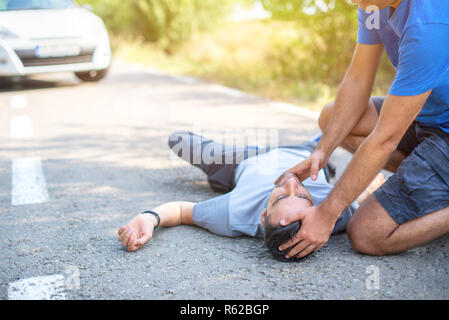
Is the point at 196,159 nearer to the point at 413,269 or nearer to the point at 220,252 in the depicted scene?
the point at 220,252

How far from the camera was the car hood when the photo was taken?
7125 millimetres

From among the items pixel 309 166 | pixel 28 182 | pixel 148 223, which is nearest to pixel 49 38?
pixel 28 182

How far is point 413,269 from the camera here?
2172 mm

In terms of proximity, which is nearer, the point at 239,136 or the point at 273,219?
the point at 273,219

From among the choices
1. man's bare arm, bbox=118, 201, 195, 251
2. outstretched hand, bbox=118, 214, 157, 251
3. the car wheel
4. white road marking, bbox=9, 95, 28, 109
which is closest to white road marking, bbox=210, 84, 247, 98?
the car wheel

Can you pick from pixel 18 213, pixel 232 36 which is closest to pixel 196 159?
pixel 18 213

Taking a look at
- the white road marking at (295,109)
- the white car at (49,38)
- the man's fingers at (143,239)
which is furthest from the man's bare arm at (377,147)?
the white car at (49,38)

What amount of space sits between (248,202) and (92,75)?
280 inches

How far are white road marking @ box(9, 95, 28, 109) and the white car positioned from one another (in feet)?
1.20

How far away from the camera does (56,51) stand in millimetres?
7516

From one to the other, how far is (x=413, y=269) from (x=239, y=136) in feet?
9.42

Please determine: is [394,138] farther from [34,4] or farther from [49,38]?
[34,4]

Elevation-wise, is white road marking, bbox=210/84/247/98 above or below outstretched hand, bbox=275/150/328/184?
below

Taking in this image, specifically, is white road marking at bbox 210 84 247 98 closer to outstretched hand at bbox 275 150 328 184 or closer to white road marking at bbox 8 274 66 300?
outstretched hand at bbox 275 150 328 184
